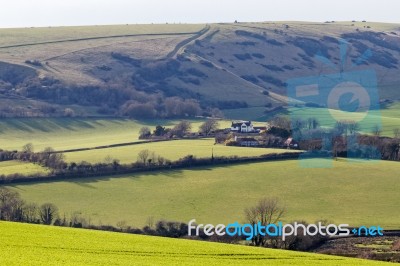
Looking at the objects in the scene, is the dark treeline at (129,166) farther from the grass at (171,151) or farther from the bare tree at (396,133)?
the bare tree at (396,133)

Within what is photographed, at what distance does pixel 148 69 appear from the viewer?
17112 centimetres

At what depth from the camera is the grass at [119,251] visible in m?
32.5

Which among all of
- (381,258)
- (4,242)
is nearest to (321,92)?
(381,258)

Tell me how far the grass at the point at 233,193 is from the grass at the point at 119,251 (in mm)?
19996

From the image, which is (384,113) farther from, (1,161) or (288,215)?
(288,215)

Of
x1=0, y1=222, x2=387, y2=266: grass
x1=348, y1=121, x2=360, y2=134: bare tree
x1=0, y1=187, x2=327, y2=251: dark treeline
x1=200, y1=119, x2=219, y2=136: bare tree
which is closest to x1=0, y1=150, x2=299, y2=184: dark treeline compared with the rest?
x1=0, y1=187, x2=327, y2=251: dark treeline

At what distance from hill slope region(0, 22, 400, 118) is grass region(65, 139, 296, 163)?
3942cm

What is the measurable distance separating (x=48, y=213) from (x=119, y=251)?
26086mm

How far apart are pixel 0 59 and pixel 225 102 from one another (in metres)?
45.4

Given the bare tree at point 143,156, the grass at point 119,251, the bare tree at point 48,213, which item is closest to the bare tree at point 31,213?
the bare tree at point 48,213

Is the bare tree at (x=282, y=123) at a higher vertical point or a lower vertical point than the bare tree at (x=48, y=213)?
higher

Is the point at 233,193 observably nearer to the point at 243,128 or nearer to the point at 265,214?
the point at 265,214

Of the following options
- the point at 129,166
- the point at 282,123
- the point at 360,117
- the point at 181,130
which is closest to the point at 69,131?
the point at 181,130

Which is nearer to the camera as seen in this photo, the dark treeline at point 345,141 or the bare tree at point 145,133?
the dark treeline at point 345,141
